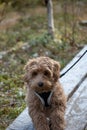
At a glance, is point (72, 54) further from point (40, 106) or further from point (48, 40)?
point (40, 106)

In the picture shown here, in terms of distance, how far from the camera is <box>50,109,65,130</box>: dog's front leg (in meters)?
5.61

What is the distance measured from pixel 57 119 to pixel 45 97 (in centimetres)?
30

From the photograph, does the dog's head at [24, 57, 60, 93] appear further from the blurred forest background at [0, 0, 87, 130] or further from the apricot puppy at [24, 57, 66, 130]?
the blurred forest background at [0, 0, 87, 130]

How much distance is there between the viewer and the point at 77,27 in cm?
1402

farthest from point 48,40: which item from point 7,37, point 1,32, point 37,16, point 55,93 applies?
point 55,93

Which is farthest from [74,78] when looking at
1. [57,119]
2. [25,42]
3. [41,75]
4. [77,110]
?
[25,42]

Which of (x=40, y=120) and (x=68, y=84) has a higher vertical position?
(x=40, y=120)

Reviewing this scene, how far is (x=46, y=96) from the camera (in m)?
5.59

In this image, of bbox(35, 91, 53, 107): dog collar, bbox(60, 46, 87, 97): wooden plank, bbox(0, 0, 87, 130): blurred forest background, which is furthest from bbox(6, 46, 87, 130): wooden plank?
bbox(35, 91, 53, 107): dog collar

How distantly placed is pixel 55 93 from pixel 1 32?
9031 mm

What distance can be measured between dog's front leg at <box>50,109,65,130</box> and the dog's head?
1.09ft

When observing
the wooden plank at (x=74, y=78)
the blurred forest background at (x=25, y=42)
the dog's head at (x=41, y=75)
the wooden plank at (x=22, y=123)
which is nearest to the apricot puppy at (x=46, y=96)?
the dog's head at (x=41, y=75)

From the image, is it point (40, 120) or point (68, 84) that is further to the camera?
point (68, 84)

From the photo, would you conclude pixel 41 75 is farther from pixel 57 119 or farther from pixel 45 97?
pixel 57 119
